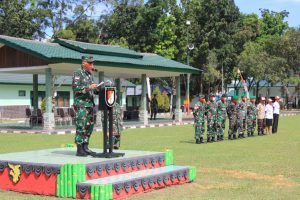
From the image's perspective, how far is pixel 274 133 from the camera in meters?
21.3

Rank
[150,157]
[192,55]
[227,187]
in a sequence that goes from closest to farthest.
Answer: [227,187]
[150,157]
[192,55]

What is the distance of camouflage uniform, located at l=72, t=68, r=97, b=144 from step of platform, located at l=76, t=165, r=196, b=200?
1253 millimetres

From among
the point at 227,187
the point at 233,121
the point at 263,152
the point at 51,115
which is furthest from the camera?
the point at 51,115

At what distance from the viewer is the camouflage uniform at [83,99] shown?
28.2ft

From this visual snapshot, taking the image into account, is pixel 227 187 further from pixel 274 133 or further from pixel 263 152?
pixel 274 133

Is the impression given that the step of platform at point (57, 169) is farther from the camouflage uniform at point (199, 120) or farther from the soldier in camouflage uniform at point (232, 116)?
the soldier in camouflage uniform at point (232, 116)

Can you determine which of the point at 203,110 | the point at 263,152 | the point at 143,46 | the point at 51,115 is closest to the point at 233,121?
the point at 203,110

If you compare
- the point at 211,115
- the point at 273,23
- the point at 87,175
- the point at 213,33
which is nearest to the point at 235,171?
the point at 87,175

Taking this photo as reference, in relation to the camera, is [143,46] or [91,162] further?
[143,46]

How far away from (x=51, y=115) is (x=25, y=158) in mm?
14819

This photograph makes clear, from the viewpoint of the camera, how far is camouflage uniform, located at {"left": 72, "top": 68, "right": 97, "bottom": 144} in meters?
8.59

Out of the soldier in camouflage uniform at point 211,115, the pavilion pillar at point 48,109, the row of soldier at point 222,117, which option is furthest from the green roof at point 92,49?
the soldier in camouflage uniform at point 211,115

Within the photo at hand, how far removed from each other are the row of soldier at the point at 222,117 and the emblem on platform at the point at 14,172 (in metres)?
9.01

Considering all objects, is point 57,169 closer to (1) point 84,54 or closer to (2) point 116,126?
(2) point 116,126
